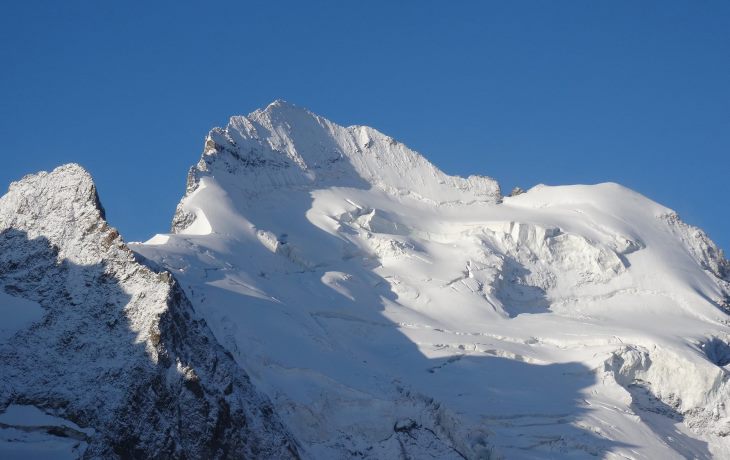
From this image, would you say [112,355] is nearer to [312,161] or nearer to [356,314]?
[356,314]

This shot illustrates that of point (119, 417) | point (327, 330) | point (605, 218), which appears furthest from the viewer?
point (605, 218)

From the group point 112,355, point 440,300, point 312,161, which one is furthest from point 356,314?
point 112,355

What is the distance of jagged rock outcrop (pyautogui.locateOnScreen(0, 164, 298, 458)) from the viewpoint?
61562 mm

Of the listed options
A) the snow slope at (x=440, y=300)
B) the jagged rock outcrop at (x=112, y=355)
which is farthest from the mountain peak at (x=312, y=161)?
the jagged rock outcrop at (x=112, y=355)

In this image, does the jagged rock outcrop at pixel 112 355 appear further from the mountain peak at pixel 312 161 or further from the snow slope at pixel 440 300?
the mountain peak at pixel 312 161

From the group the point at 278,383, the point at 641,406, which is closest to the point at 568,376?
the point at 641,406

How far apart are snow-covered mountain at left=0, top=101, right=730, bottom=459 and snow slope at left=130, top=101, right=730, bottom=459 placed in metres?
0.19

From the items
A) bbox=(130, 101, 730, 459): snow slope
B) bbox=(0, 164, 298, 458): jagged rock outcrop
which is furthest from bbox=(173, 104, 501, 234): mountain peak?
bbox=(0, 164, 298, 458): jagged rock outcrop

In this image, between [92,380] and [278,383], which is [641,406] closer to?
[278,383]

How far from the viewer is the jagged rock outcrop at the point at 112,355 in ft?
202

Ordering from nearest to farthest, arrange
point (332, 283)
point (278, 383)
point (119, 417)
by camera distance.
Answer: point (119, 417) → point (278, 383) → point (332, 283)

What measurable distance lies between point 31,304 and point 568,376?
3566cm

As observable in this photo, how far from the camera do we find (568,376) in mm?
89250

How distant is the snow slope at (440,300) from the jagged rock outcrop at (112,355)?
7.61 meters
